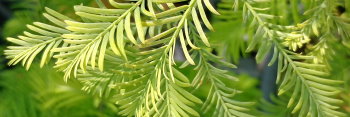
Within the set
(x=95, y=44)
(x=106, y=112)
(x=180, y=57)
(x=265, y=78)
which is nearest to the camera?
(x=95, y=44)

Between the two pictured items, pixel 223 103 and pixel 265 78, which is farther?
pixel 265 78

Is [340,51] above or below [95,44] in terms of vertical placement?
below

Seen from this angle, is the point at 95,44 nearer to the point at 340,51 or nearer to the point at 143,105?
the point at 143,105

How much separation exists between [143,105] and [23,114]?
361 mm

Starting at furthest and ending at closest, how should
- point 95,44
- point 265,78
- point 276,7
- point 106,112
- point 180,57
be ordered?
point 180,57 → point 265,78 → point 106,112 → point 276,7 → point 95,44

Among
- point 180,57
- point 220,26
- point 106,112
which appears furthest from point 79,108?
point 180,57

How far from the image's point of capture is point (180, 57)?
80 centimetres

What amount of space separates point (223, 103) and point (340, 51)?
0.21m

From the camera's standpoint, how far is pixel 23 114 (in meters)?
0.56

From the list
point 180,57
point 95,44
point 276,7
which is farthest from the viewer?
point 180,57

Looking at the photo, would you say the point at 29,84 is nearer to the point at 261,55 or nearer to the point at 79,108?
the point at 79,108

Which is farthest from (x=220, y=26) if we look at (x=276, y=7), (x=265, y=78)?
(x=265, y=78)

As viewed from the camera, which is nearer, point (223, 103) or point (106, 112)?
point (223, 103)

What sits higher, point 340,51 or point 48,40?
point 48,40
